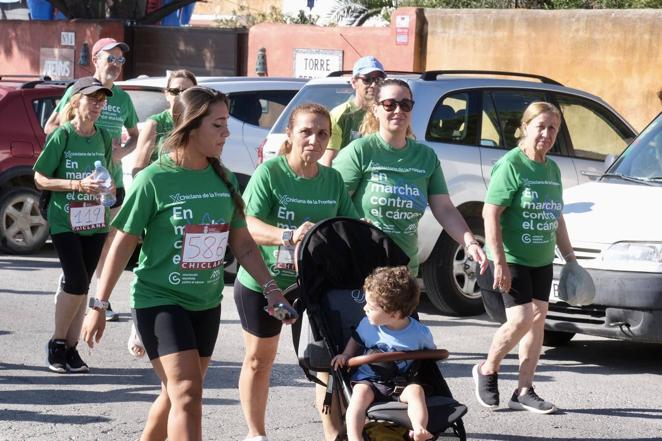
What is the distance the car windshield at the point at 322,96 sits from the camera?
10.8 m

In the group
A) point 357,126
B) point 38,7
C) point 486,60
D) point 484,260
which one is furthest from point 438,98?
point 38,7

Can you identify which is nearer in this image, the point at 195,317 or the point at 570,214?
the point at 195,317

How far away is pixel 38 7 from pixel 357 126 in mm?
20907

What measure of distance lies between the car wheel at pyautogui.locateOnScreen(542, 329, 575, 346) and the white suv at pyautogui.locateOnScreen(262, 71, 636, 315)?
3.98ft

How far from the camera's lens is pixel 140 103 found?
12.1 metres

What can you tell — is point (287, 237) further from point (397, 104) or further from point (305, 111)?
point (397, 104)

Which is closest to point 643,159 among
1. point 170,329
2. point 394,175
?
point 394,175

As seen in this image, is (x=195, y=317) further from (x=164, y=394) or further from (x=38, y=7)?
(x=38, y=7)

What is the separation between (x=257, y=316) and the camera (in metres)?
6.14

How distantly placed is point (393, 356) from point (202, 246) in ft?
3.12

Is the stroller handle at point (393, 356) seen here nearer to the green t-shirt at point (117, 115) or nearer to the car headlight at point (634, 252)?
the car headlight at point (634, 252)

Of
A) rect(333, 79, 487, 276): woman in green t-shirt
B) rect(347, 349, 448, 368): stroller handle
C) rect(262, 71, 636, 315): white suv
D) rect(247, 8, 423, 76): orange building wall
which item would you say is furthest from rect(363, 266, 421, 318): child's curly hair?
rect(247, 8, 423, 76): orange building wall

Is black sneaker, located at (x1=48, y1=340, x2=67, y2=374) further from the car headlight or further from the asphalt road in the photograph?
the car headlight

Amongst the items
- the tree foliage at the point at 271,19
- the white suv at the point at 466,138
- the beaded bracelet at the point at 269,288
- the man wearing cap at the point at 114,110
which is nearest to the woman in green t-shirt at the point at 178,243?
the beaded bracelet at the point at 269,288
